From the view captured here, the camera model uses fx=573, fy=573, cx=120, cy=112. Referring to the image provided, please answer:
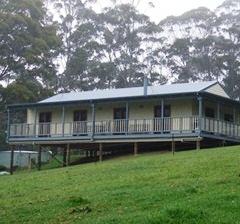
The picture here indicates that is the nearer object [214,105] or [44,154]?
[214,105]

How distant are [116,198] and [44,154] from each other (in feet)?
124

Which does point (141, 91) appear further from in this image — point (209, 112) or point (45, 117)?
point (45, 117)

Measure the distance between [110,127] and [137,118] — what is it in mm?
2209

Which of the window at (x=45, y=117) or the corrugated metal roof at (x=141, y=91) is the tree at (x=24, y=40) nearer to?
the corrugated metal roof at (x=141, y=91)

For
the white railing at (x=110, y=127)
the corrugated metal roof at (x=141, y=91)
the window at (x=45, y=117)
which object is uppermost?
the corrugated metal roof at (x=141, y=91)

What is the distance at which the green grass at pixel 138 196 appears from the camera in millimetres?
11990

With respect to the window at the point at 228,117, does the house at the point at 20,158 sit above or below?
below

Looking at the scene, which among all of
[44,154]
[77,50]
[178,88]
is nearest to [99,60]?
[77,50]

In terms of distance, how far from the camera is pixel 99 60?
233ft

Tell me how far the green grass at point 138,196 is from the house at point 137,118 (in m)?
12.0

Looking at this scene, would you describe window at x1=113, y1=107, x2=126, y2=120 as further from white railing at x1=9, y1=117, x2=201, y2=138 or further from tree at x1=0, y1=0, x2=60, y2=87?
tree at x1=0, y1=0, x2=60, y2=87

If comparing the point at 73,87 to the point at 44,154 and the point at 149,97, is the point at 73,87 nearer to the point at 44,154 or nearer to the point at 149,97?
the point at 44,154

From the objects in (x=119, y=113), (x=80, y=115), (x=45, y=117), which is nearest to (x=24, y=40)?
(x=45, y=117)

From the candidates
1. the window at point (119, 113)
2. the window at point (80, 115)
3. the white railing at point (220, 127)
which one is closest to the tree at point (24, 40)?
the window at point (80, 115)
